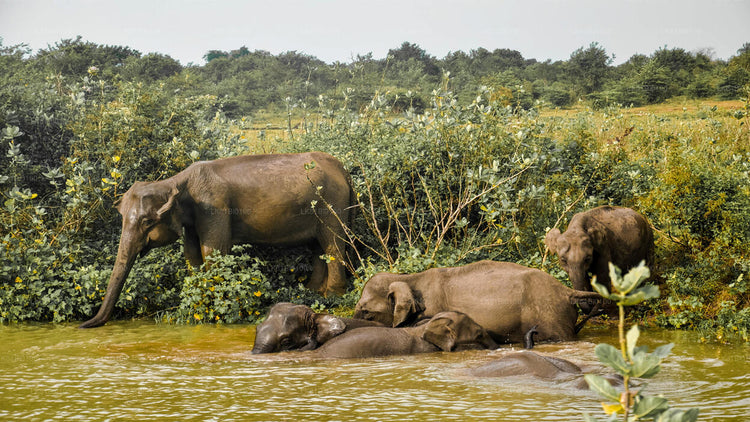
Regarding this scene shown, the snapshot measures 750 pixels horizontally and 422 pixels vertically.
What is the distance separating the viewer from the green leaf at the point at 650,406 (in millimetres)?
2709

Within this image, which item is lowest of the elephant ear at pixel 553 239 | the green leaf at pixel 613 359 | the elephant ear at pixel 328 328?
the elephant ear at pixel 328 328

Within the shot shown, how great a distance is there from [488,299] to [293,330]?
2.03 metres

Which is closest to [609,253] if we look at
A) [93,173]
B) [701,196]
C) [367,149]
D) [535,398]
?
[701,196]

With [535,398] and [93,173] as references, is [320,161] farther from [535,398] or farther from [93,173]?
[535,398]

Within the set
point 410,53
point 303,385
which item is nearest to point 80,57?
point 410,53

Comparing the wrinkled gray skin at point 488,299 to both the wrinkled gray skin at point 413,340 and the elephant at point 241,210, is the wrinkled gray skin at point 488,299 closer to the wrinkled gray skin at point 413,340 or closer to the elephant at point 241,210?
the wrinkled gray skin at point 413,340

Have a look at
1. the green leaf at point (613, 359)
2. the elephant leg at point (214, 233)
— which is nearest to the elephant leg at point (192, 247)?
the elephant leg at point (214, 233)

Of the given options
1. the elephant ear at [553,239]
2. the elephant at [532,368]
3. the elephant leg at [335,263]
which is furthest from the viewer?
the elephant leg at [335,263]

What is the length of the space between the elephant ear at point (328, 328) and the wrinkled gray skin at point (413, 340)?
0.35ft

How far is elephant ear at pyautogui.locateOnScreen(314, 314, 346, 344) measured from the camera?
820cm

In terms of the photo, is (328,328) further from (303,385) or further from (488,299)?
(488,299)

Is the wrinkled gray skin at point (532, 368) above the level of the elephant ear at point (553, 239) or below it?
below

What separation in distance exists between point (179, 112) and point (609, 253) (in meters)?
7.36

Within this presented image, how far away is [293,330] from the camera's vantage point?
26.6ft
